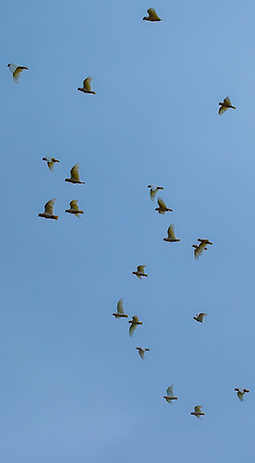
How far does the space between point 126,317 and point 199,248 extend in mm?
7488

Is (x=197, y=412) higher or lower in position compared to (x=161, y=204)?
lower

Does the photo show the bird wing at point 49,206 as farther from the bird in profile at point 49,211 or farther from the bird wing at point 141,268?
the bird wing at point 141,268

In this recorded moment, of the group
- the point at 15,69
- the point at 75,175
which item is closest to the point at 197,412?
the point at 75,175

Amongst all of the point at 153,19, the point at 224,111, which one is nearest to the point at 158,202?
the point at 224,111

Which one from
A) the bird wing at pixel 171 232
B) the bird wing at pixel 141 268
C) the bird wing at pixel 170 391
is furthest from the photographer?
the bird wing at pixel 170 391

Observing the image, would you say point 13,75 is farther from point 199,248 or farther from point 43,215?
point 199,248

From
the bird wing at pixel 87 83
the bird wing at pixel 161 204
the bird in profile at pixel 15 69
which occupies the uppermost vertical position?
the bird wing at pixel 87 83

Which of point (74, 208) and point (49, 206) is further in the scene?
point (74, 208)

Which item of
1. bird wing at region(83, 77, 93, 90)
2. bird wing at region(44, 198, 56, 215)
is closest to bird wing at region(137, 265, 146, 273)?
bird wing at region(44, 198, 56, 215)

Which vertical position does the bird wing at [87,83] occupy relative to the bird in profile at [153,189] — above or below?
above

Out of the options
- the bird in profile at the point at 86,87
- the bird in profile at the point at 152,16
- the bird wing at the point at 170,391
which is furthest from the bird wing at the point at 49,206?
the bird wing at the point at 170,391

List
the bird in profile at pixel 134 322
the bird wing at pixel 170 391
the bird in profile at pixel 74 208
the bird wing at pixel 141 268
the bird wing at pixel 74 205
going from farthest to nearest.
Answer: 1. the bird wing at pixel 170 391
2. the bird in profile at pixel 134 322
3. the bird wing at pixel 141 268
4. the bird wing at pixel 74 205
5. the bird in profile at pixel 74 208

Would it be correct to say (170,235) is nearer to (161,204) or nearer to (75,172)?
(161,204)

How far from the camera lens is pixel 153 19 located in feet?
201
